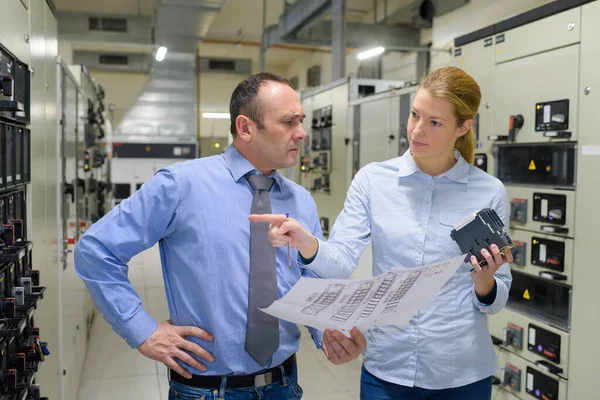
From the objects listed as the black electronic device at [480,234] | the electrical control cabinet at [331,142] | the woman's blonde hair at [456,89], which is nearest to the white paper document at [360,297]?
the black electronic device at [480,234]

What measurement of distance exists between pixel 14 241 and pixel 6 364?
34cm

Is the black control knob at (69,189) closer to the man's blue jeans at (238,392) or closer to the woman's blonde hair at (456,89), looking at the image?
the man's blue jeans at (238,392)

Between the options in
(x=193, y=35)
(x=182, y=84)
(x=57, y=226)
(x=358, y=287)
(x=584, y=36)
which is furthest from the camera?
(x=182, y=84)

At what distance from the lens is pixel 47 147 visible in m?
2.44

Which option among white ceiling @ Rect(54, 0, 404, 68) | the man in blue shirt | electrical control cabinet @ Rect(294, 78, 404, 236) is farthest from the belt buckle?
white ceiling @ Rect(54, 0, 404, 68)

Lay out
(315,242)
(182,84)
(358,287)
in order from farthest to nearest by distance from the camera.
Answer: (182,84), (315,242), (358,287)

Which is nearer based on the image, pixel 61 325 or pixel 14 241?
pixel 14 241

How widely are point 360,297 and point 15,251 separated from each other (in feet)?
3.05

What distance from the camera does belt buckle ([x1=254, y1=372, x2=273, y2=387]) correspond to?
60.7 inches

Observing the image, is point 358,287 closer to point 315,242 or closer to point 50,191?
point 315,242

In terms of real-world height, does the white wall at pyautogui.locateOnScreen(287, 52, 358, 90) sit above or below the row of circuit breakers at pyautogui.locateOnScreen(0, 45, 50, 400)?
above

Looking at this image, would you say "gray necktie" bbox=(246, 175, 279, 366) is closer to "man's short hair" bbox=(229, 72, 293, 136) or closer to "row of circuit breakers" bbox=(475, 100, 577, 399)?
"man's short hair" bbox=(229, 72, 293, 136)

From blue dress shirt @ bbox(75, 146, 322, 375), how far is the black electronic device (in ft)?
1.68

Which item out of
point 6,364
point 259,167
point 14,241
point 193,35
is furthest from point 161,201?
point 193,35
